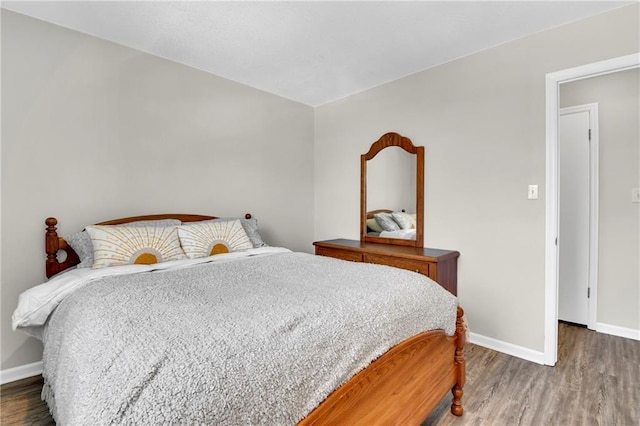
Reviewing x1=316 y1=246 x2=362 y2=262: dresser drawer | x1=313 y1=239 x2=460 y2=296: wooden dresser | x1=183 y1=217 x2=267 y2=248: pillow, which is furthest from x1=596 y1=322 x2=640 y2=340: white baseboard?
x1=183 y1=217 x2=267 y2=248: pillow

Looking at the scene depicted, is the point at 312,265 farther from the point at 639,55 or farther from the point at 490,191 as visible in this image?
the point at 639,55

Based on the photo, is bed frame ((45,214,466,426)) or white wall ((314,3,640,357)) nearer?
bed frame ((45,214,466,426))

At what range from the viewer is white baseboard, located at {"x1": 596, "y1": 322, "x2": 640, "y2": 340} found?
8.87 feet

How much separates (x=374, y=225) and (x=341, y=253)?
0.48 meters

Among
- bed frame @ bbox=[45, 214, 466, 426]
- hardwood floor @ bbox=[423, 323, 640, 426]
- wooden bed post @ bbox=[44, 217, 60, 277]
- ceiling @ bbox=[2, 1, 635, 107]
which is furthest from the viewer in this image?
wooden bed post @ bbox=[44, 217, 60, 277]

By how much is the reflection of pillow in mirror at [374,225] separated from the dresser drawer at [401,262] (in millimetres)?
455

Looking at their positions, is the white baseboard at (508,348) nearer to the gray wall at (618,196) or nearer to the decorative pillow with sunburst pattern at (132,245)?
the gray wall at (618,196)

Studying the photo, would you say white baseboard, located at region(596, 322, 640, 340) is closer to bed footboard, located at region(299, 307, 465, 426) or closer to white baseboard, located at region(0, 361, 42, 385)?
bed footboard, located at region(299, 307, 465, 426)

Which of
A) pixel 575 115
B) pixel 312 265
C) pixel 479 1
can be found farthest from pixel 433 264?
pixel 575 115

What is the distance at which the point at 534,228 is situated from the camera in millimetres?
2328

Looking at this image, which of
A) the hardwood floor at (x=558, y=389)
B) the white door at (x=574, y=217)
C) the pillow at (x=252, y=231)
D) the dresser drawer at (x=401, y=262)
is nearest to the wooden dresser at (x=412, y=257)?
the dresser drawer at (x=401, y=262)

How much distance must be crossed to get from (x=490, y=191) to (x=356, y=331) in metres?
1.93

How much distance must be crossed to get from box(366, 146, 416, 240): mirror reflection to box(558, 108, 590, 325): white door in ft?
4.78

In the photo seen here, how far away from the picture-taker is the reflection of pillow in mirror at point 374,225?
10.9 feet
